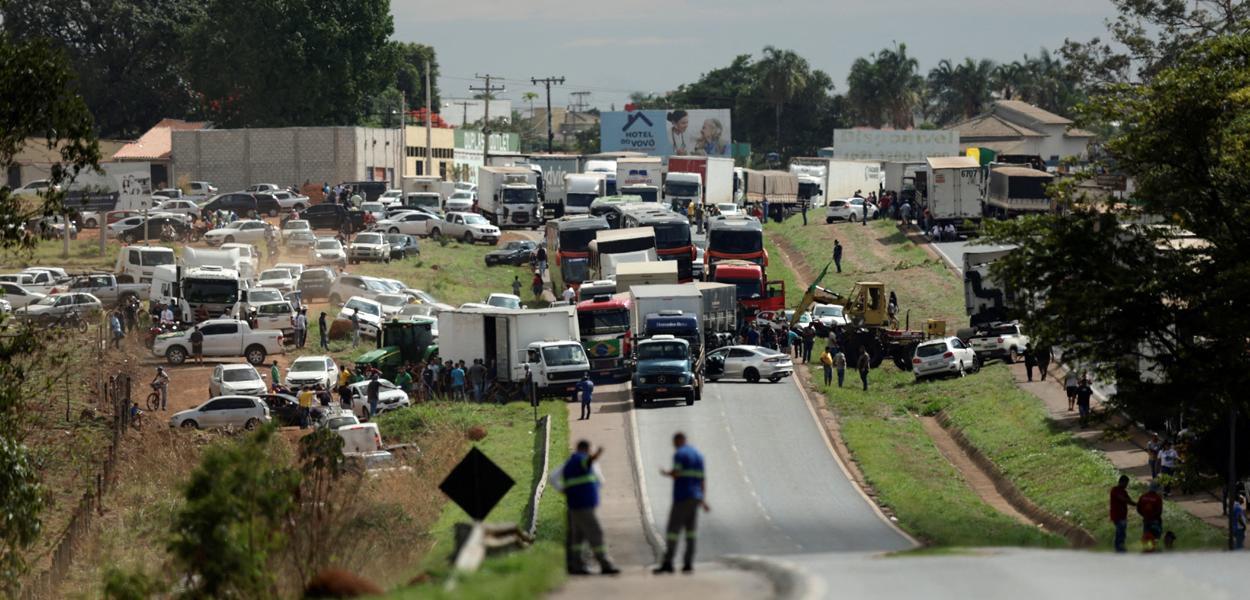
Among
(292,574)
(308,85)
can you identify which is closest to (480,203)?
(308,85)

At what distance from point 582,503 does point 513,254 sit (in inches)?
2401

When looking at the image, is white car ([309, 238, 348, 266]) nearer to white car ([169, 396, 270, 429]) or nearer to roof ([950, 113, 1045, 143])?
white car ([169, 396, 270, 429])

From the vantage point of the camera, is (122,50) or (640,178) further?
(122,50)

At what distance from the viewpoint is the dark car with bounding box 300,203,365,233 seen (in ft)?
272

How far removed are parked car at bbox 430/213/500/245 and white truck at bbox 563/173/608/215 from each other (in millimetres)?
6066

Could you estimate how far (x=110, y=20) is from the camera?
128m

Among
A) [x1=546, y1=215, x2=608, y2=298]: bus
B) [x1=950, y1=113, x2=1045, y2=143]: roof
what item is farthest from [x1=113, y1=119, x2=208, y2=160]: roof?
[x1=950, y1=113, x2=1045, y2=143]: roof

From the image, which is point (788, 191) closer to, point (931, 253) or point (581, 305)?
point (931, 253)

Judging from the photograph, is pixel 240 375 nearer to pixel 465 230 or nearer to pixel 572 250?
pixel 572 250

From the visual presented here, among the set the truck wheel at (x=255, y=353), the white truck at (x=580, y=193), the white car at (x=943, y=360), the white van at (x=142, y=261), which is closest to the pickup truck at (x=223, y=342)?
the truck wheel at (x=255, y=353)

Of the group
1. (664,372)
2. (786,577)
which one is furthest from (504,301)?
(786,577)

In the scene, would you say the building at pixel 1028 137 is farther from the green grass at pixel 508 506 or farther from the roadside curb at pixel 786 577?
the roadside curb at pixel 786 577

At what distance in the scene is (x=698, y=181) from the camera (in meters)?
87.9

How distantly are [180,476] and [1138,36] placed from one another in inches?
2107
